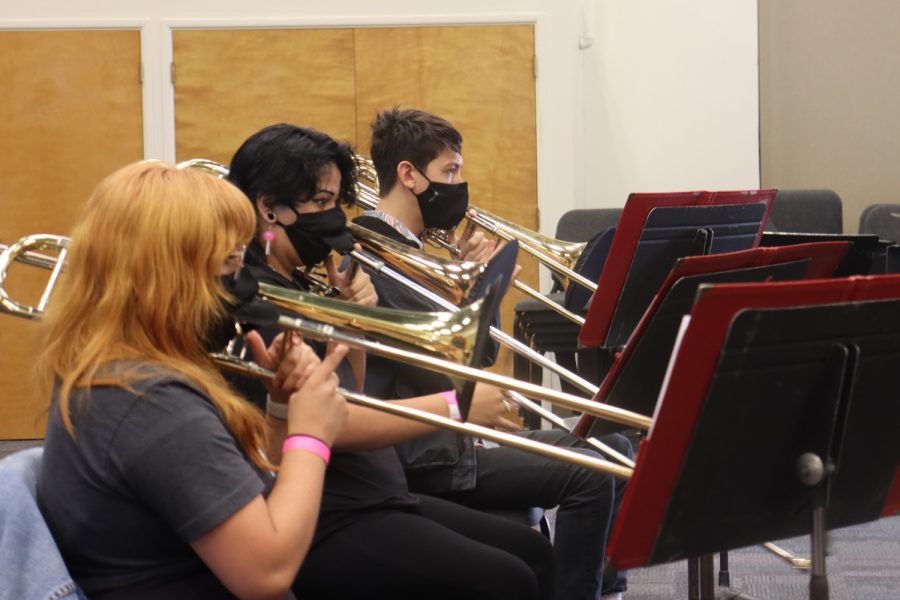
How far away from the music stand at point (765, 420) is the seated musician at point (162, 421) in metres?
0.48

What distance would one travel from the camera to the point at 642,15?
607 centimetres

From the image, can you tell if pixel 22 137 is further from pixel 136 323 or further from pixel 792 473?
pixel 792 473

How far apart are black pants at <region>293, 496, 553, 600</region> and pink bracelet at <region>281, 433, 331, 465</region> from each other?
1.35ft

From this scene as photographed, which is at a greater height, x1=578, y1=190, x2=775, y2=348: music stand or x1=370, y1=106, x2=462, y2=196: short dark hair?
x1=370, y1=106, x2=462, y2=196: short dark hair

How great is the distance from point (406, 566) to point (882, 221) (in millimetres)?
3839

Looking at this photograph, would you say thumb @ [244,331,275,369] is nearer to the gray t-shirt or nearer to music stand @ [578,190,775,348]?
the gray t-shirt

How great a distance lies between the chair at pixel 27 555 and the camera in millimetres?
1482

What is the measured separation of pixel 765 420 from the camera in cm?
156

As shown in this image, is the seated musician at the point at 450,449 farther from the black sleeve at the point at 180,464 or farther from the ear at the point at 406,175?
the black sleeve at the point at 180,464

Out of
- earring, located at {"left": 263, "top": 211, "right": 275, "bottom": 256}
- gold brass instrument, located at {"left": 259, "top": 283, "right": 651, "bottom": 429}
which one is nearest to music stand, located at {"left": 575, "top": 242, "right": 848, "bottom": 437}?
gold brass instrument, located at {"left": 259, "top": 283, "right": 651, "bottom": 429}

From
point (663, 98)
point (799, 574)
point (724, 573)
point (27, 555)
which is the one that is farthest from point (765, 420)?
point (663, 98)

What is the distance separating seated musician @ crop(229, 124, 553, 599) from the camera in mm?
1982

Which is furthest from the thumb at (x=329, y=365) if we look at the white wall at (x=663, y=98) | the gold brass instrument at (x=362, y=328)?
the white wall at (x=663, y=98)

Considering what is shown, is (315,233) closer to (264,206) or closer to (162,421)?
(264,206)
